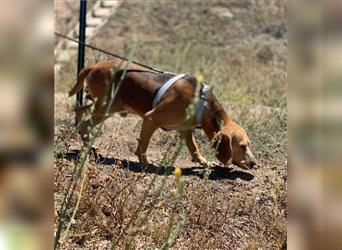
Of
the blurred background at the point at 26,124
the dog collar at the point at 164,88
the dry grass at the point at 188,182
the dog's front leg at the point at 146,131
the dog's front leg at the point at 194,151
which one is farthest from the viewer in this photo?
the dog's front leg at the point at 194,151

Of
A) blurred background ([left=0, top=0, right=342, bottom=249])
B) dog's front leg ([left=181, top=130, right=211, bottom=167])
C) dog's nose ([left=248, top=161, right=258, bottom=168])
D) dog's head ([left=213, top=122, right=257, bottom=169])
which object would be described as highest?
blurred background ([left=0, top=0, right=342, bottom=249])

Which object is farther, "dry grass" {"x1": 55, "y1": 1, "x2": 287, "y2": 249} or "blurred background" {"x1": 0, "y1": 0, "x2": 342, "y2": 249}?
"dry grass" {"x1": 55, "y1": 1, "x2": 287, "y2": 249}

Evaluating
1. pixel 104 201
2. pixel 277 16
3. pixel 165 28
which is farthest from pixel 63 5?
pixel 104 201

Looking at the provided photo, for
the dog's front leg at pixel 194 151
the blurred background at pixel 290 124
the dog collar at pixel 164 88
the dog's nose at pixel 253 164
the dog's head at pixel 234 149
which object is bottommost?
Answer: the dog's front leg at pixel 194 151

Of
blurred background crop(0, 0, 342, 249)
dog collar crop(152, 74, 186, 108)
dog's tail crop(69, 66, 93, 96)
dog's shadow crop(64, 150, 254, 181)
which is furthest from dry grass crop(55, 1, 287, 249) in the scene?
blurred background crop(0, 0, 342, 249)

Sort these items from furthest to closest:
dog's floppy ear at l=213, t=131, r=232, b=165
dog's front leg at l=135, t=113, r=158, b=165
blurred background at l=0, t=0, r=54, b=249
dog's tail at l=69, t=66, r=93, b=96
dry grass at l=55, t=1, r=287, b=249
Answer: dog's tail at l=69, t=66, r=93, b=96
dog's front leg at l=135, t=113, r=158, b=165
dog's floppy ear at l=213, t=131, r=232, b=165
dry grass at l=55, t=1, r=287, b=249
blurred background at l=0, t=0, r=54, b=249

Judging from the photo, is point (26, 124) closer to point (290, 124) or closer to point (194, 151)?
point (290, 124)

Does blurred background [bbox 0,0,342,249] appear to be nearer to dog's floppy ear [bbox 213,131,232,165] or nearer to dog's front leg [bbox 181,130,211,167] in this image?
dog's floppy ear [bbox 213,131,232,165]

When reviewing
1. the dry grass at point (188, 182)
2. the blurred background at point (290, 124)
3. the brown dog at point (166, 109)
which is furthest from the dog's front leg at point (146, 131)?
the blurred background at point (290, 124)

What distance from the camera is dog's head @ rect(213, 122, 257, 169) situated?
17.5 ft

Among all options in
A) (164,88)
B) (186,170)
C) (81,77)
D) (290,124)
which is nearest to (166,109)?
(164,88)

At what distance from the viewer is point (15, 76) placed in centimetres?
152

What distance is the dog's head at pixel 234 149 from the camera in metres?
5.34

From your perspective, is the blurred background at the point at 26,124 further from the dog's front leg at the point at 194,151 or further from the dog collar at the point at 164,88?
the dog's front leg at the point at 194,151
